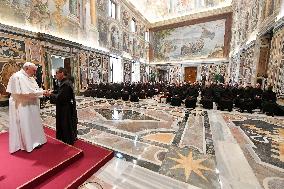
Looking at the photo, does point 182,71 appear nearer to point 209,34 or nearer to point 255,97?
point 209,34

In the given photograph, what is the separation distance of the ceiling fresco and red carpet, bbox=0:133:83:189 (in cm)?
2292

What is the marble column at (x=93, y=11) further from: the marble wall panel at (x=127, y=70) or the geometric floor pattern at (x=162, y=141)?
the geometric floor pattern at (x=162, y=141)

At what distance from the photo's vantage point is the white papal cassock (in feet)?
9.87

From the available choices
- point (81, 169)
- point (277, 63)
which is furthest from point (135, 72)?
point (81, 169)

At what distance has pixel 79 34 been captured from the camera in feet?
43.9

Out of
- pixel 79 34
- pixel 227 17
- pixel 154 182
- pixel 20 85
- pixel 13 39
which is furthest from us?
pixel 227 17

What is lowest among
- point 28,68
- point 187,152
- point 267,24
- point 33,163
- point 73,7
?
point 187,152

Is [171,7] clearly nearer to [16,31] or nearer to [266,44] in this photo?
[266,44]

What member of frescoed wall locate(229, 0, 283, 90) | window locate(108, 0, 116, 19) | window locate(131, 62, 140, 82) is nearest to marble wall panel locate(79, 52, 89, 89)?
window locate(108, 0, 116, 19)

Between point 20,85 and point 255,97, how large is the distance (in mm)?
9195

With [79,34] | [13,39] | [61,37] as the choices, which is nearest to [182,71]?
[79,34]

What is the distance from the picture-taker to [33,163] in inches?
111

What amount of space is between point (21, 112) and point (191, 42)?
24.7m

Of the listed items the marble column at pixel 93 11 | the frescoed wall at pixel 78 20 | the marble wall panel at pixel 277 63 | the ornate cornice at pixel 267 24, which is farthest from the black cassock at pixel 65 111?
the marble column at pixel 93 11
